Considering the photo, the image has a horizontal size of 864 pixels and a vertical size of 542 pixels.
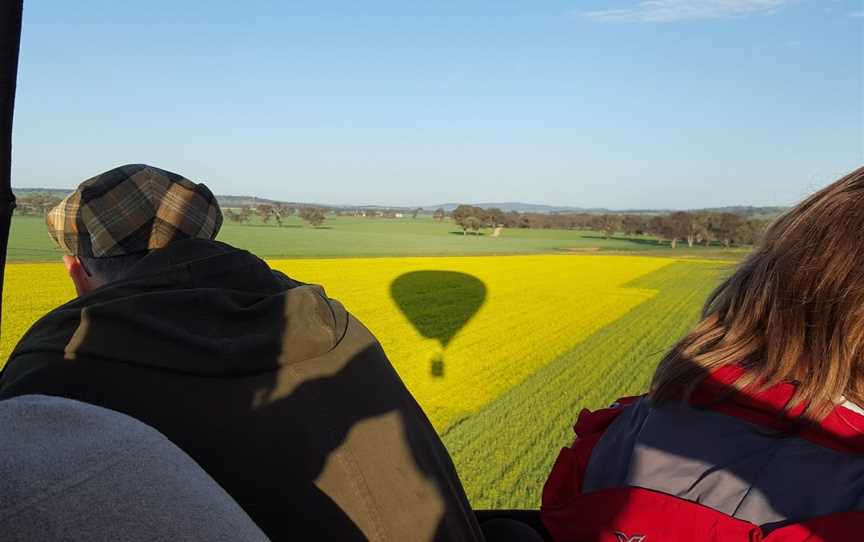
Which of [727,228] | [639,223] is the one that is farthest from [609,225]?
[727,228]

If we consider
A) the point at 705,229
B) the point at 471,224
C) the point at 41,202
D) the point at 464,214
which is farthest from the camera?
the point at 464,214

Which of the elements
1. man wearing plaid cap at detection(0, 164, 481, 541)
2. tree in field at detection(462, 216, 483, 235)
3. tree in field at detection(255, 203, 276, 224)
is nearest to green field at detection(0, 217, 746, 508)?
man wearing plaid cap at detection(0, 164, 481, 541)

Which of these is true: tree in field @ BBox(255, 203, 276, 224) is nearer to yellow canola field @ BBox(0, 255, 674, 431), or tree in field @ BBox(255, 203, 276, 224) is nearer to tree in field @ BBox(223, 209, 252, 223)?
→ tree in field @ BBox(223, 209, 252, 223)

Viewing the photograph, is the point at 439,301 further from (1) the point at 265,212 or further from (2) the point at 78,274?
(1) the point at 265,212

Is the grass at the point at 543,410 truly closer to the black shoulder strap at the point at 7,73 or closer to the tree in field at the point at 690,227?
the black shoulder strap at the point at 7,73

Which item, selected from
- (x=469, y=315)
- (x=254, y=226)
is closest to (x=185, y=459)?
(x=469, y=315)

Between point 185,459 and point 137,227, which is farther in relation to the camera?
point 137,227

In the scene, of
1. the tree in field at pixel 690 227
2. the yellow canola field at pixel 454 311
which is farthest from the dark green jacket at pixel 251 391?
the tree in field at pixel 690 227

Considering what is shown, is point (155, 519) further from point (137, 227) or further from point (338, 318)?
point (137, 227)
